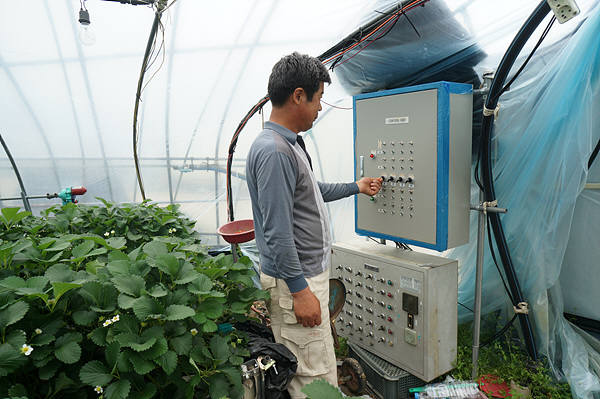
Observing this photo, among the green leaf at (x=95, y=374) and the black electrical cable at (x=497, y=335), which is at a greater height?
the green leaf at (x=95, y=374)

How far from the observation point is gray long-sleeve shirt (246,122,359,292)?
4.35 ft

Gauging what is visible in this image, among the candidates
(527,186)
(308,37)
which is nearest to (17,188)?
(308,37)

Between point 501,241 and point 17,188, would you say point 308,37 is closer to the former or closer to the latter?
point 501,241

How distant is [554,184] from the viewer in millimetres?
1841

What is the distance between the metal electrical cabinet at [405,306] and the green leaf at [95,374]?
1.49 metres

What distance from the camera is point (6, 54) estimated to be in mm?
3771

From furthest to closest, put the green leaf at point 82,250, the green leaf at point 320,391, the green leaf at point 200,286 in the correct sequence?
the green leaf at point 82,250 < the green leaf at point 200,286 < the green leaf at point 320,391

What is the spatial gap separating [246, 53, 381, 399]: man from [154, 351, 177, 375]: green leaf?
0.48m

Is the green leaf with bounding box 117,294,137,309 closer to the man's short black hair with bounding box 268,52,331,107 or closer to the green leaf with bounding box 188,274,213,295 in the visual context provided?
the green leaf with bounding box 188,274,213,295

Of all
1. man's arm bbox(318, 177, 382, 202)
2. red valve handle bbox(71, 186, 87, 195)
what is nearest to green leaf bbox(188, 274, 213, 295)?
man's arm bbox(318, 177, 382, 202)

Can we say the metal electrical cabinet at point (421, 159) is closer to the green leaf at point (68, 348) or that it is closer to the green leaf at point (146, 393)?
the green leaf at point (146, 393)

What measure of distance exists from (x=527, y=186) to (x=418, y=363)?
3.59 ft

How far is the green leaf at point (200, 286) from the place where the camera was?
46.2 inches

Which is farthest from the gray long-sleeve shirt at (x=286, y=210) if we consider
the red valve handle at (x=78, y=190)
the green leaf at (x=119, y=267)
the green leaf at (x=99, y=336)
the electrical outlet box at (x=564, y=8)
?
the red valve handle at (x=78, y=190)
